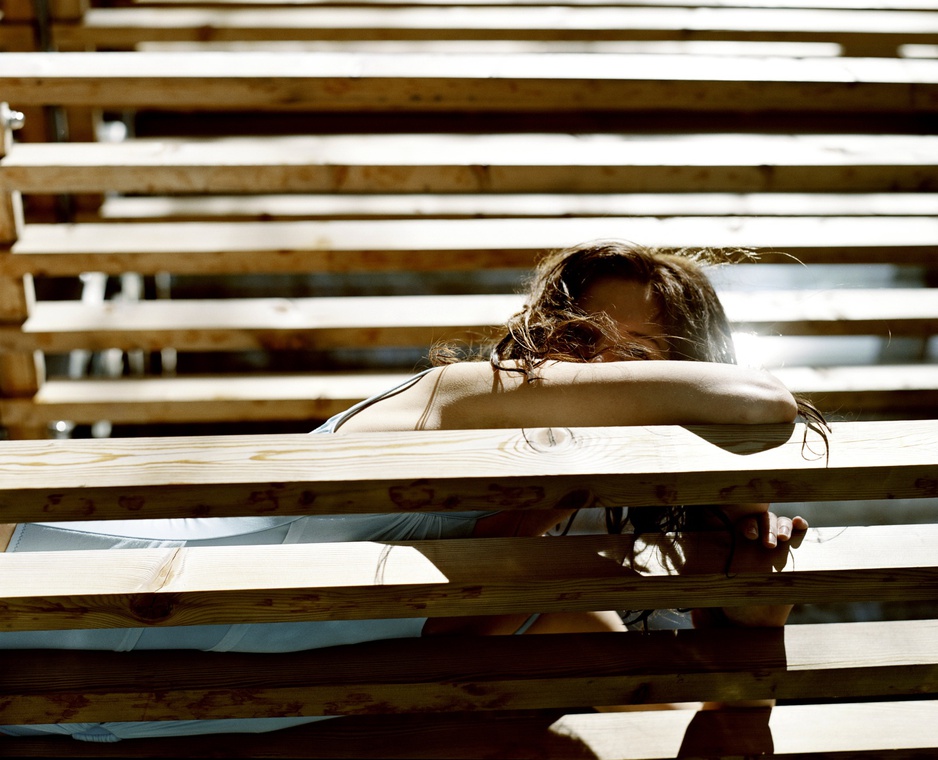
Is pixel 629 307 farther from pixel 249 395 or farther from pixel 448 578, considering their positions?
pixel 249 395

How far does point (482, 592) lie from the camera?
958mm

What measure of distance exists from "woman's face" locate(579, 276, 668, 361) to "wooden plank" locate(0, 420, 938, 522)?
Answer: 0.44m

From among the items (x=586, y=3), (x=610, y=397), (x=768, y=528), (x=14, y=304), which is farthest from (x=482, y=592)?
(x=586, y=3)

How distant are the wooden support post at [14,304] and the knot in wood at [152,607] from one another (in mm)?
1225

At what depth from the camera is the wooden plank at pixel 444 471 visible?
850 millimetres

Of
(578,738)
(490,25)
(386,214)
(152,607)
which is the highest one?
(490,25)

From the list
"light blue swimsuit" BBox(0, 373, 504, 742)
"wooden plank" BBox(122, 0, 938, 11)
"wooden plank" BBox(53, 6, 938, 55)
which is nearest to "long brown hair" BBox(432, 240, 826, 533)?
"light blue swimsuit" BBox(0, 373, 504, 742)

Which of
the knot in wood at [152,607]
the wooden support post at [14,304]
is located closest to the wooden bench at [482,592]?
the knot in wood at [152,607]

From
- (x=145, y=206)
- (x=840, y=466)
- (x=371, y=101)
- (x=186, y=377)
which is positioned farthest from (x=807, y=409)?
(x=145, y=206)

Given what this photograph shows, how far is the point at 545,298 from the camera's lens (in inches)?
56.3

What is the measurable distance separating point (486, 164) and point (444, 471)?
1107 millimetres

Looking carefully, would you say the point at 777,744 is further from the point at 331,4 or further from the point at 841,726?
the point at 331,4

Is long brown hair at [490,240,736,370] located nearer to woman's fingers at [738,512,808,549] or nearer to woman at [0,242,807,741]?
woman at [0,242,807,741]

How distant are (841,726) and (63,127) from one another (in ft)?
7.54
